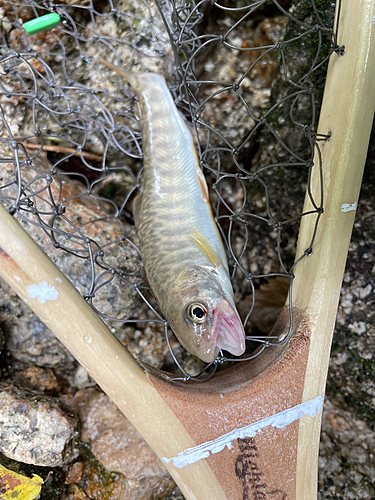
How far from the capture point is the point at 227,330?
1.94 meters

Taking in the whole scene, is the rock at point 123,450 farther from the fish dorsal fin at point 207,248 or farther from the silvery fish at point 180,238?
the fish dorsal fin at point 207,248

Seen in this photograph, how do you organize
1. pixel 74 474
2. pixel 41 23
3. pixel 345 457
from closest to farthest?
pixel 74 474
pixel 345 457
pixel 41 23

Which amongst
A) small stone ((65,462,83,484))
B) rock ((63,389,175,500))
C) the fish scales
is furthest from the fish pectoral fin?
small stone ((65,462,83,484))

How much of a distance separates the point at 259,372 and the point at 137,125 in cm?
212

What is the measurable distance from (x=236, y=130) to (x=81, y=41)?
5.06 feet

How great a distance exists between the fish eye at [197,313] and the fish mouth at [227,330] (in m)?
0.07

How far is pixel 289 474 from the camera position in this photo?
1.84 m

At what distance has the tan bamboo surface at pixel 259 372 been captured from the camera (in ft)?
5.79

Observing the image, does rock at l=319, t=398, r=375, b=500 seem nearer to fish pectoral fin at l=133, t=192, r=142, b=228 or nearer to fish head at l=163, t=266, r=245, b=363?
fish head at l=163, t=266, r=245, b=363

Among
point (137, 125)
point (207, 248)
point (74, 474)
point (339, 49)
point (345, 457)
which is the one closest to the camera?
point (339, 49)

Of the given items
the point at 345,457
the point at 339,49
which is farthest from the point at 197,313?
the point at 345,457

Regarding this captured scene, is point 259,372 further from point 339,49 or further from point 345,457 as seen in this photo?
point 339,49

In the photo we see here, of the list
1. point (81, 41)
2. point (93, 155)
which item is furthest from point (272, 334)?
point (81, 41)

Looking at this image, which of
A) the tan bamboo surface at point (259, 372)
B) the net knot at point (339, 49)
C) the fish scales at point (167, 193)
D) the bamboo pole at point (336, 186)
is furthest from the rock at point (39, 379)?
the net knot at point (339, 49)
